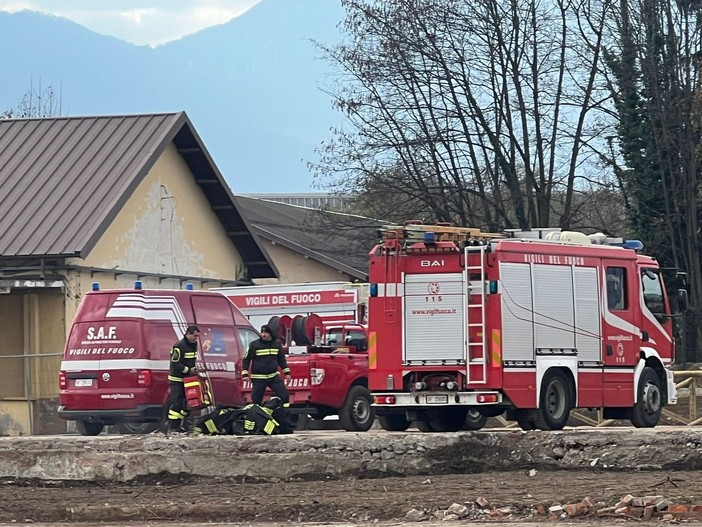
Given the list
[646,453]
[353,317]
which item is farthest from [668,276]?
[646,453]

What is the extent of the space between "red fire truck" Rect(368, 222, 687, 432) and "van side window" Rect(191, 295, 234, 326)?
3.40m

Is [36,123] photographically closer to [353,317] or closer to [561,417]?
[353,317]

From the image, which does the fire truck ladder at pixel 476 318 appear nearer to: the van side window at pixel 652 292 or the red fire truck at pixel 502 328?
the red fire truck at pixel 502 328

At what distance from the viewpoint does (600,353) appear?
2031cm

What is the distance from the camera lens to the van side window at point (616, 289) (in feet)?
67.7

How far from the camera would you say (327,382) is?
22859mm

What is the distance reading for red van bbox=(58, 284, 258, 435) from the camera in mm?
21344

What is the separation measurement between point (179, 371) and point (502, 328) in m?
4.68

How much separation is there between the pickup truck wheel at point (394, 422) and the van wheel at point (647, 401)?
10.9ft

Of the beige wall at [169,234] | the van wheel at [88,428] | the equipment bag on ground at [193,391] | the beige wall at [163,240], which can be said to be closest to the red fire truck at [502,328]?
the equipment bag on ground at [193,391]

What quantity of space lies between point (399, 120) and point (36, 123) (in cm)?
882

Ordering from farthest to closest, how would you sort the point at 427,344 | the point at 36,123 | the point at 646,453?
the point at 36,123
the point at 427,344
the point at 646,453

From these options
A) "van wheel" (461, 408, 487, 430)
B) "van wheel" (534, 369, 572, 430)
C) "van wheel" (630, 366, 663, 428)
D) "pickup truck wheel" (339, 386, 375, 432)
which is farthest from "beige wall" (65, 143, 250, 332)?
"van wheel" (630, 366, 663, 428)

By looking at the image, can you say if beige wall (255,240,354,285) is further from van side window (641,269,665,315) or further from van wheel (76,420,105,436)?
van side window (641,269,665,315)
